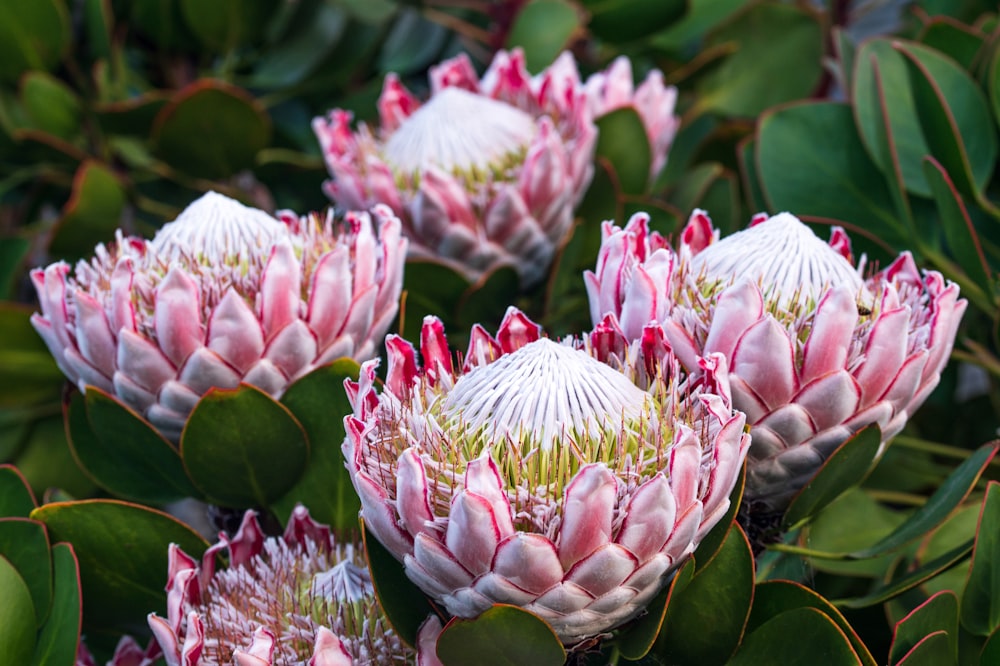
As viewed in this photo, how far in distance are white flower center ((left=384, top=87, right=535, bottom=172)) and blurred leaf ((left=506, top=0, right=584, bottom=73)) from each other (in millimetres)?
357

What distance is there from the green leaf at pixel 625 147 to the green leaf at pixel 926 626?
756mm

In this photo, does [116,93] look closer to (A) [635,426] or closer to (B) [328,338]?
(B) [328,338]

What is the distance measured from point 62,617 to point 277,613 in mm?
218

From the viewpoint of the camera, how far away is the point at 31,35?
1.79 meters

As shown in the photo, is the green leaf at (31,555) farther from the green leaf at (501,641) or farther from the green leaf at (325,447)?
the green leaf at (501,641)

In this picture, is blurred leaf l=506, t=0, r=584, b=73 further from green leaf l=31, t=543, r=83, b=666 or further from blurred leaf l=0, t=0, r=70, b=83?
green leaf l=31, t=543, r=83, b=666

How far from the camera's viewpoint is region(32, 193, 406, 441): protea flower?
0.99 m

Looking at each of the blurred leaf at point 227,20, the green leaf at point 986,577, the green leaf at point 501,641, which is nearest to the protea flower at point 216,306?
the green leaf at point 501,641

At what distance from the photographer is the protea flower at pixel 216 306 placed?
3.23 ft

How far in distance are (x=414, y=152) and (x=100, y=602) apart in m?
0.65

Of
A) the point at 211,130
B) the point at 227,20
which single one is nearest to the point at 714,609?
the point at 211,130

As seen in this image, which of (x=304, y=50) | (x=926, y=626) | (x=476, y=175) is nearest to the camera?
(x=926, y=626)

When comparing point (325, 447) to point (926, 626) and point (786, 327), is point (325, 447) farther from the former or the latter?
point (926, 626)

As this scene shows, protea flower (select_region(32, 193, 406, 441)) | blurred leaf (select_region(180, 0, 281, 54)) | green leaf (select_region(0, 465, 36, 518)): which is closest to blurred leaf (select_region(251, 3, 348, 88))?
blurred leaf (select_region(180, 0, 281, 54))
